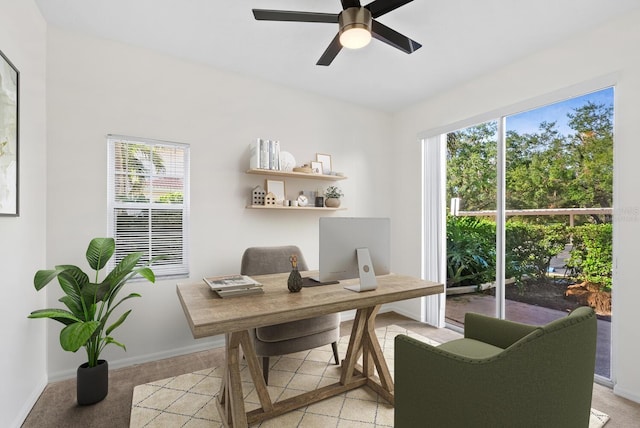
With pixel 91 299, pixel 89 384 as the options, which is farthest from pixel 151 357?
pixel 91 299

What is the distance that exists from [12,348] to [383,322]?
317cm

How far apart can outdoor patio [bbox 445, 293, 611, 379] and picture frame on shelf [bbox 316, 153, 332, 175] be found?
6.52 ft

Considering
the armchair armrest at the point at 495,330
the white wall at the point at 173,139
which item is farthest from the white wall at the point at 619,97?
the white wall at the point at 173,139

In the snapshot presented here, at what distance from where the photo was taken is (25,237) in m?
2.00

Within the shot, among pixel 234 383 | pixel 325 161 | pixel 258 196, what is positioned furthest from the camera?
pixel 325 161

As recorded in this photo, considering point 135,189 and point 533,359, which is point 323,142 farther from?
point 533,359

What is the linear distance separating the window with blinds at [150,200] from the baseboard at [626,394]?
11.2ft

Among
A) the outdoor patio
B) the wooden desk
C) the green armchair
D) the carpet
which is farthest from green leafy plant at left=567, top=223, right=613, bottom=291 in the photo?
the green armchair

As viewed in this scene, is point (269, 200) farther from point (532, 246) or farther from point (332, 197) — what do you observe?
point (532, 246)

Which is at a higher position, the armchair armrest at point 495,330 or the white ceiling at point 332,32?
the white ceiling at point 332,32

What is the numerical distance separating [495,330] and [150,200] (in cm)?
271

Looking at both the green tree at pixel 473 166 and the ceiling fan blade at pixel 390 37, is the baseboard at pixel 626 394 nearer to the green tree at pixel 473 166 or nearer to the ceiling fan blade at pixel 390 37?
the green tree at pixel 473 166

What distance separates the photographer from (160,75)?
2787 millimetres

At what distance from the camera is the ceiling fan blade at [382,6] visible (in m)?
1.72
